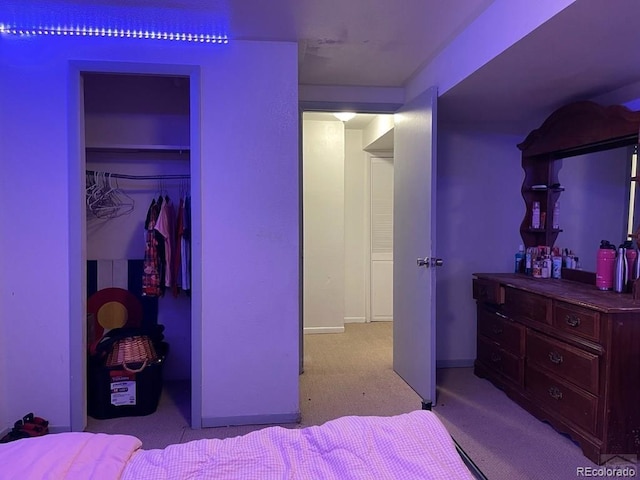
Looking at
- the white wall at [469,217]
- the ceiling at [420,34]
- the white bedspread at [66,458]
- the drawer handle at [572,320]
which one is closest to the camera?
the white bedspread at [66,458]

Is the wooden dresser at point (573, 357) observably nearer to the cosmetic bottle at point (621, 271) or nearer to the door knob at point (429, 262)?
the cosmetic bottle at point (621, 271)

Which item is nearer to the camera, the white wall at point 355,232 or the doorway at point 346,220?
the doorway at point 346,220

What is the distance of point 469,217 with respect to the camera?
3613 mm

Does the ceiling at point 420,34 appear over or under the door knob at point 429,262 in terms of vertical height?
over

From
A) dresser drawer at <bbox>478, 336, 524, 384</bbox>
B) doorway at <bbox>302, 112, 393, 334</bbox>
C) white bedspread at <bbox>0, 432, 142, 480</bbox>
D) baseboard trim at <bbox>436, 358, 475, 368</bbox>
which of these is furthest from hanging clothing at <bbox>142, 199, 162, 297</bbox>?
dresser drawer at <bbox>478, 336, 524, 384</bbox>

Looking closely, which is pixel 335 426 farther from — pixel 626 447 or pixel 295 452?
pixel 626 447

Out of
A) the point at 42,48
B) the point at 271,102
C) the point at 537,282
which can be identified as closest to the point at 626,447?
the point at 537,282

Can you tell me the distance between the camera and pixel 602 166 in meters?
2.85

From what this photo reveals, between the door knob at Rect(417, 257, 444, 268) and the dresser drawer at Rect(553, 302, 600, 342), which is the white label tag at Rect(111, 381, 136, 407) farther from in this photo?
the dresser drawer at Rect(553, 302, 600, 342)

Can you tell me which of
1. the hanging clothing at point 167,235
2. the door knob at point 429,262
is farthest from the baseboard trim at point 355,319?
the hanging clothing at point 167,235

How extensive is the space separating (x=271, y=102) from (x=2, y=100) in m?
1.53

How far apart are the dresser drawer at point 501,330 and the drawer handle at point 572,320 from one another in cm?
46

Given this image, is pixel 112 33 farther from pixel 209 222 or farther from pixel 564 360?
pixel 564 360

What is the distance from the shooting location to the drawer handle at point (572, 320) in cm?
229
